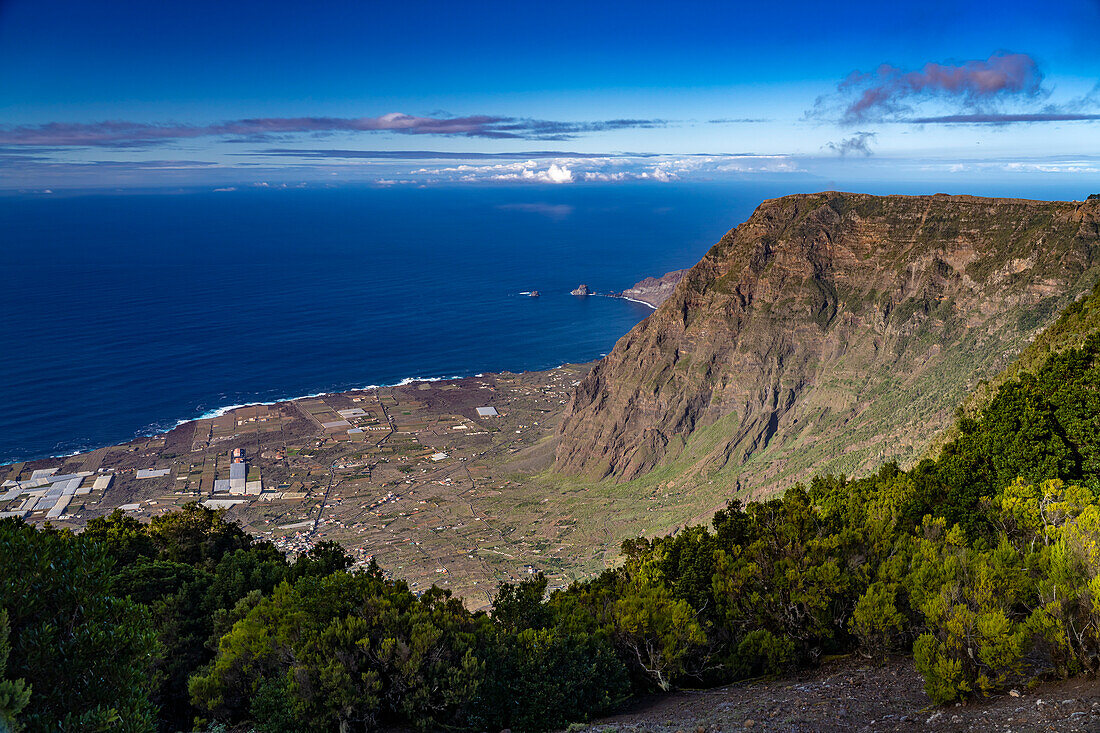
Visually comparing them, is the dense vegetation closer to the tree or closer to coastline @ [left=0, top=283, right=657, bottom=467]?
the tree

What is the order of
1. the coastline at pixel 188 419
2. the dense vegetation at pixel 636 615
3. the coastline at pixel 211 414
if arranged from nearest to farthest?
the dense vegetation at pixel 636 615 → the coastline at pixel 211 414 → the coastline at pixel 188 419

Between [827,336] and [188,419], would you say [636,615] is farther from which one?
[188,419]

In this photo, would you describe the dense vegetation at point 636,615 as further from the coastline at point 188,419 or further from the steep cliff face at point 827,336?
the coastline at point 188,419

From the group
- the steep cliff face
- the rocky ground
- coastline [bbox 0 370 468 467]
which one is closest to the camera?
the rocky ground

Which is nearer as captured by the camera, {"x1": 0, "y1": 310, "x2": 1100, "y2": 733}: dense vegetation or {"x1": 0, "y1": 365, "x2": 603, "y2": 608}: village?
{"x1": 0, "y1": 310, "x2": 1100, "y2": 733}: dense vegetation

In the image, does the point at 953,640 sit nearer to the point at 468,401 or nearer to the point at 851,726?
the point at 851,726

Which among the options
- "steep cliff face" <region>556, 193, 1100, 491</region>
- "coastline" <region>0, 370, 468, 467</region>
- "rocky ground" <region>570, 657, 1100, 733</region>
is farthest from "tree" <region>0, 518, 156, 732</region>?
"coastline" <region>0, 370, 468, 467</region>

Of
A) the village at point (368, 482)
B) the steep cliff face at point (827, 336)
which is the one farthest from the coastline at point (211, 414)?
the steep cliff face at point (827, 336)
